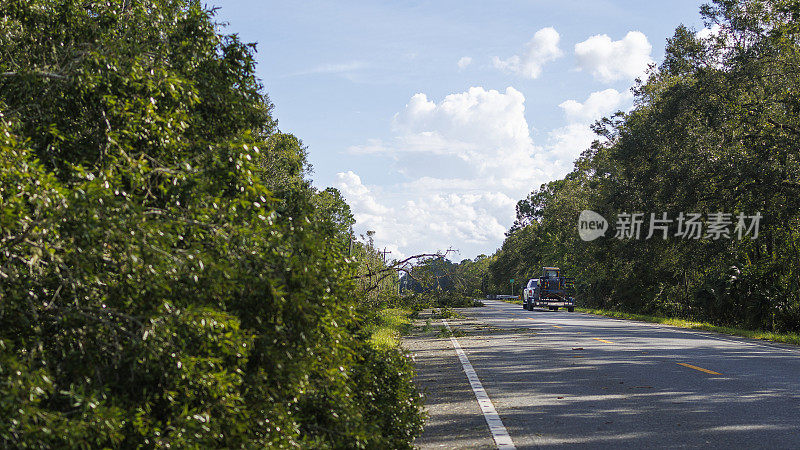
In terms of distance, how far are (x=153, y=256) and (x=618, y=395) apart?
723 cm

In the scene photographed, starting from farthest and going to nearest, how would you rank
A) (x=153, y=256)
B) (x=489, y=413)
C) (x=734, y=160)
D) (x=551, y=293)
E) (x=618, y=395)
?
1. (x=551, y=293)
2. (x=734, y=160)
3. (x=618, y=395)
4. (x=489, y=413)
5. (x=153, y=256)

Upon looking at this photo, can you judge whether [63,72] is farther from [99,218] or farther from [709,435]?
[709,435]

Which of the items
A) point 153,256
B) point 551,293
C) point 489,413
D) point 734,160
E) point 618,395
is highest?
point 734,160

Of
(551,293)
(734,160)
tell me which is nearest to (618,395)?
(734,160)

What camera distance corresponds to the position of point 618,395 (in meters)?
9.31

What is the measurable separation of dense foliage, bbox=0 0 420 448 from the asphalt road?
235cm

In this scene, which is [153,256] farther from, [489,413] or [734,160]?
[734,160]

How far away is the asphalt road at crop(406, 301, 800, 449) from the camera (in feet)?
22.6

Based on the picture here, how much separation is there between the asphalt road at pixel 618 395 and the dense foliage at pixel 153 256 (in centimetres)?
235

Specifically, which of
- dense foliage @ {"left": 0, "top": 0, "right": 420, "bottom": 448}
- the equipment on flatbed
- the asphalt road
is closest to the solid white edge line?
the asphalt road

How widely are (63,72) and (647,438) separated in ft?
19.4

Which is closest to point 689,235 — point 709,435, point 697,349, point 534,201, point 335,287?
point 697,349

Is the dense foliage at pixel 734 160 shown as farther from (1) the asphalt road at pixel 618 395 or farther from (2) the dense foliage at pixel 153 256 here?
(2) the dense foliage at pixel 153 256

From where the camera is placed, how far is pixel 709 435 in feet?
22.5
